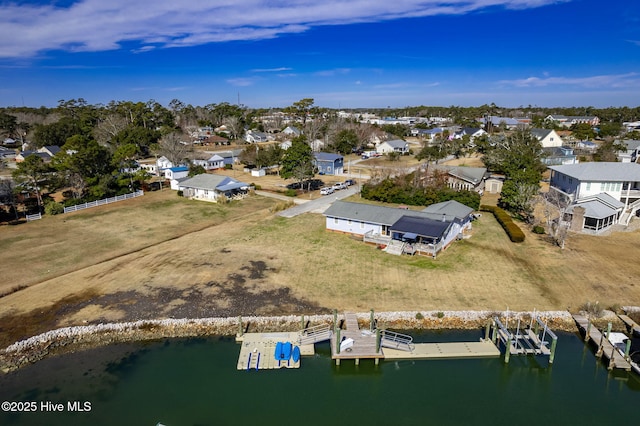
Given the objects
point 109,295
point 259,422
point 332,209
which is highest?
point 332,209

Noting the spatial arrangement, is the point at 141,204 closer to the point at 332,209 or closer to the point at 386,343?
the point at 332,209

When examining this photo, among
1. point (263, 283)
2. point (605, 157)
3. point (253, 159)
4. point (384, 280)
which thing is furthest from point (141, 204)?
point (605, 157)

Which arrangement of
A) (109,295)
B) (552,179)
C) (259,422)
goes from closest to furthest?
(259,422), (109,295), (552,179)

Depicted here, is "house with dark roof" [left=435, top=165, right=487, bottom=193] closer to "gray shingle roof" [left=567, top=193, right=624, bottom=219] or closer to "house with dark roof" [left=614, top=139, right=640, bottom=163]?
"gray shingle roof" [left=567, top=193, right=624, bottom=219]

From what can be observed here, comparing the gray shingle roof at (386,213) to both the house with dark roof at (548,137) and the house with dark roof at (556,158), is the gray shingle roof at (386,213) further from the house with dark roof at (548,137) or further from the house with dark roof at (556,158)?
the house with dark roof at (548,137)

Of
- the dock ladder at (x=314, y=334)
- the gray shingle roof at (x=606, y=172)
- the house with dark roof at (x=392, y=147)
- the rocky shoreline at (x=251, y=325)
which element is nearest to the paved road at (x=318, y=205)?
the rocky shoreline at (x=251, y=325)

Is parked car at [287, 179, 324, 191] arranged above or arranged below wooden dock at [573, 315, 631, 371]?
above

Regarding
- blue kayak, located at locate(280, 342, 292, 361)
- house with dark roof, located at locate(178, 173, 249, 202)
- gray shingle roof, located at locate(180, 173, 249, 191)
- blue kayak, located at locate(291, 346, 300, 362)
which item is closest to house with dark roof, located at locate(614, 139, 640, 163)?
house with dark roof, located at locate(178, 173, 249, 202)
